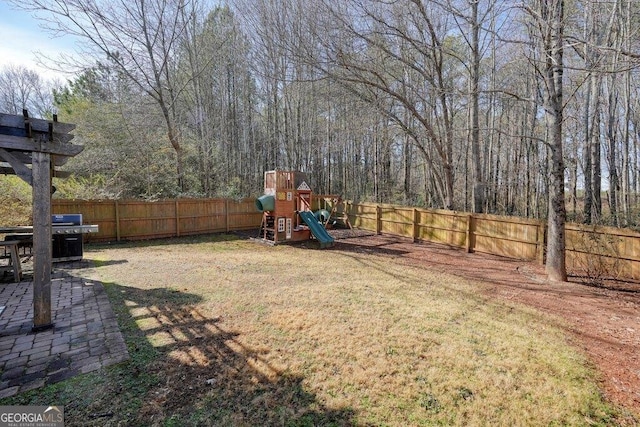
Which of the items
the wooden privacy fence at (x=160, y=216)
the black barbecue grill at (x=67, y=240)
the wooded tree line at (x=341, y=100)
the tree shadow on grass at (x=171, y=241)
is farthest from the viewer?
the wooden privacy fence at (x=160, y=216)

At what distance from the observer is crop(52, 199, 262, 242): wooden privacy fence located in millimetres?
9109

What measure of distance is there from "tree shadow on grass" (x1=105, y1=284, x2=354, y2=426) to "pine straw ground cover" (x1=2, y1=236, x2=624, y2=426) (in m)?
0.01

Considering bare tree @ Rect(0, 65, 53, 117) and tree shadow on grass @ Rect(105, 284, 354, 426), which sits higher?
bare tree @ Rect(0, 65, 53, 117)

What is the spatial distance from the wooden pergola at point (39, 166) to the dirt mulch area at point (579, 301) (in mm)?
5780

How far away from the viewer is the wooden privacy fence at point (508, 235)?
6.06m

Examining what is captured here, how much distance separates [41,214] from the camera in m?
3.37

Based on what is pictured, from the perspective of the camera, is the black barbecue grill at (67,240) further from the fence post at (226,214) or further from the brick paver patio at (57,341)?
the fence post at (226,214)

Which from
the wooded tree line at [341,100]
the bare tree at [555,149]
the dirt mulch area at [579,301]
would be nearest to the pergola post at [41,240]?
the dirt mulch area at [579,301]

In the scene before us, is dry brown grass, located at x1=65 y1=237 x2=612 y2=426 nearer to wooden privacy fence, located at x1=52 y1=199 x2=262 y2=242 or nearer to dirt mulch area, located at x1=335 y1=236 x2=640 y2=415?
dirt mulch area, located at x1=335 y1=236 x2=640 y2=415

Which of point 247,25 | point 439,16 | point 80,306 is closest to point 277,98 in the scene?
point 247,25

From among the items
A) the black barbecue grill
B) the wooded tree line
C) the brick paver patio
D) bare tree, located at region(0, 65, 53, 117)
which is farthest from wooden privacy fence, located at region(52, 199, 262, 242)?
bare tree, located at region(0, 65, 53, 117)

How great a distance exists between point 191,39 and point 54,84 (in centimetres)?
1021

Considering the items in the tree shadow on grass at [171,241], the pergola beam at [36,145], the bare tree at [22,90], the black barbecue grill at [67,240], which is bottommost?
the tree shadow on grass at [171,241]

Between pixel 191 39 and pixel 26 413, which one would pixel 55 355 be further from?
pixel 191 39
